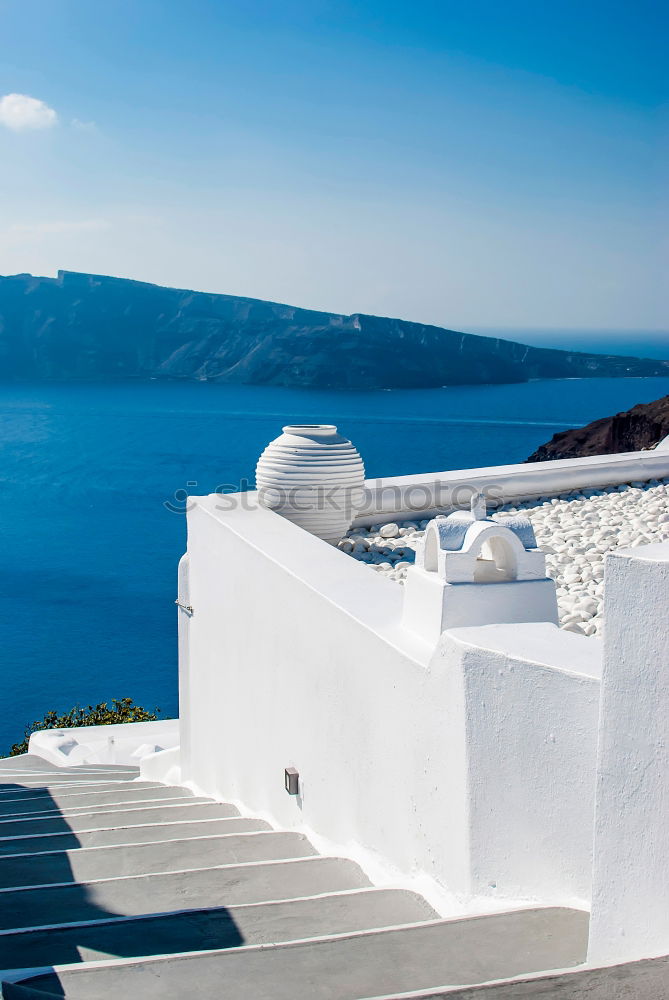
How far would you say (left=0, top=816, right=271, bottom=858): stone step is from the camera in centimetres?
335

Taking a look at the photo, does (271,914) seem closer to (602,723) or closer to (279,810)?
(602,723)

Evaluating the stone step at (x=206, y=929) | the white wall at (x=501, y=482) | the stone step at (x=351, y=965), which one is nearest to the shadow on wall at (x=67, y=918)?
the stone step at (x=206, y=929)

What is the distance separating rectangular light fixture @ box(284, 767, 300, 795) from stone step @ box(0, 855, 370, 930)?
3.03ft

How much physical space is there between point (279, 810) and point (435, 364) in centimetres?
7440

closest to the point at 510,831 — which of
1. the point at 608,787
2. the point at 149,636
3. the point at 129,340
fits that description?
the point at 608,787

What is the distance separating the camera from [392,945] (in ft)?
5.75

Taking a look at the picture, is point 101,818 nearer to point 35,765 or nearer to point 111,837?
point 111,837

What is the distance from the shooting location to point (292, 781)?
12.3 ft

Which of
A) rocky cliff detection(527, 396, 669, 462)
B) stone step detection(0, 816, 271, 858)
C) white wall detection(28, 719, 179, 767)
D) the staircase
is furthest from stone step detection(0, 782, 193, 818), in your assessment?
rocky cliff detection(527, 396, 669, 462)

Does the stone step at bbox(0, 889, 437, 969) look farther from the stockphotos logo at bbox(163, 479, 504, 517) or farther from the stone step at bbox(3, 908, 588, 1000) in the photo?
the stockphotos logo at bbox(163, 479, 504, 517)

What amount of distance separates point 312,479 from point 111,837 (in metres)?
2.87

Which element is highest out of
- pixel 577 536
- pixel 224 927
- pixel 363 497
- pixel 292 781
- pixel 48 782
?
pixel 363 497

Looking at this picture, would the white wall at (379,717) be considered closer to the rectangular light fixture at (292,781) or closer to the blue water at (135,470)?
the rectangular light fixture at (292,781)

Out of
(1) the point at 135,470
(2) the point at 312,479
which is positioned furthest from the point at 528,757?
Answer: (1) the point at 135,470
